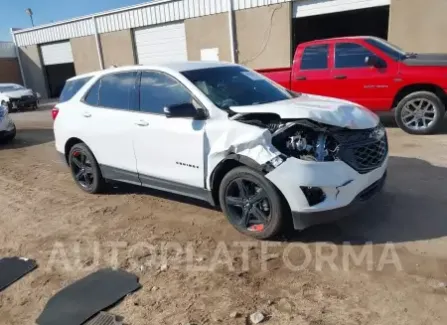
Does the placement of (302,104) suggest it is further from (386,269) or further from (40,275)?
(40,275)

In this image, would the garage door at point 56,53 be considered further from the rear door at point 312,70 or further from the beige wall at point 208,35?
the rear door at point 312,70

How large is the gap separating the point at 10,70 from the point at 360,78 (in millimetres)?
27068

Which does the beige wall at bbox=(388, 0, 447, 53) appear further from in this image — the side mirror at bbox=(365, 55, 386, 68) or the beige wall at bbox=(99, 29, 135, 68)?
the beige wall at bbox=(99, 29, 135, 68)

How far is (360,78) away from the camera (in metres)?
8.02

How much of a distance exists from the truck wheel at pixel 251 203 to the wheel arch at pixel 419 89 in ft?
17.6

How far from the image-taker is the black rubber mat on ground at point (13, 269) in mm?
3516

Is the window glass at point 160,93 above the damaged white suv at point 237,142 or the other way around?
above

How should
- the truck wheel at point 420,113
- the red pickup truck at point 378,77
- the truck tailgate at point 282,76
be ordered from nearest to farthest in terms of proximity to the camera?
the truck wheel at point 420,113, the red pickup truck at point 378,77, the truck tailgate at point 282,76

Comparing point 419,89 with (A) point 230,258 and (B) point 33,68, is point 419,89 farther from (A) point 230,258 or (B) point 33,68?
(B) point 33,68

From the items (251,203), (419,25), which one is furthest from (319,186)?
(419,25)

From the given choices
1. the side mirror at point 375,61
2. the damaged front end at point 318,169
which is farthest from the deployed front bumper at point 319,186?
the side mirror at point 375,61

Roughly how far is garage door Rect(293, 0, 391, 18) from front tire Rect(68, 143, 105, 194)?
11.7 m

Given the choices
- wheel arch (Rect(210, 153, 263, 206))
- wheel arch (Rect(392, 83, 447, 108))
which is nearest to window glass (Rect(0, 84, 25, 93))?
wheel arch (Rect(392, 83, 447, 108))

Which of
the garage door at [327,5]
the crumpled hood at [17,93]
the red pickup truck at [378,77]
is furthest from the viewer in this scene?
the crumpled hood at [17,93]
